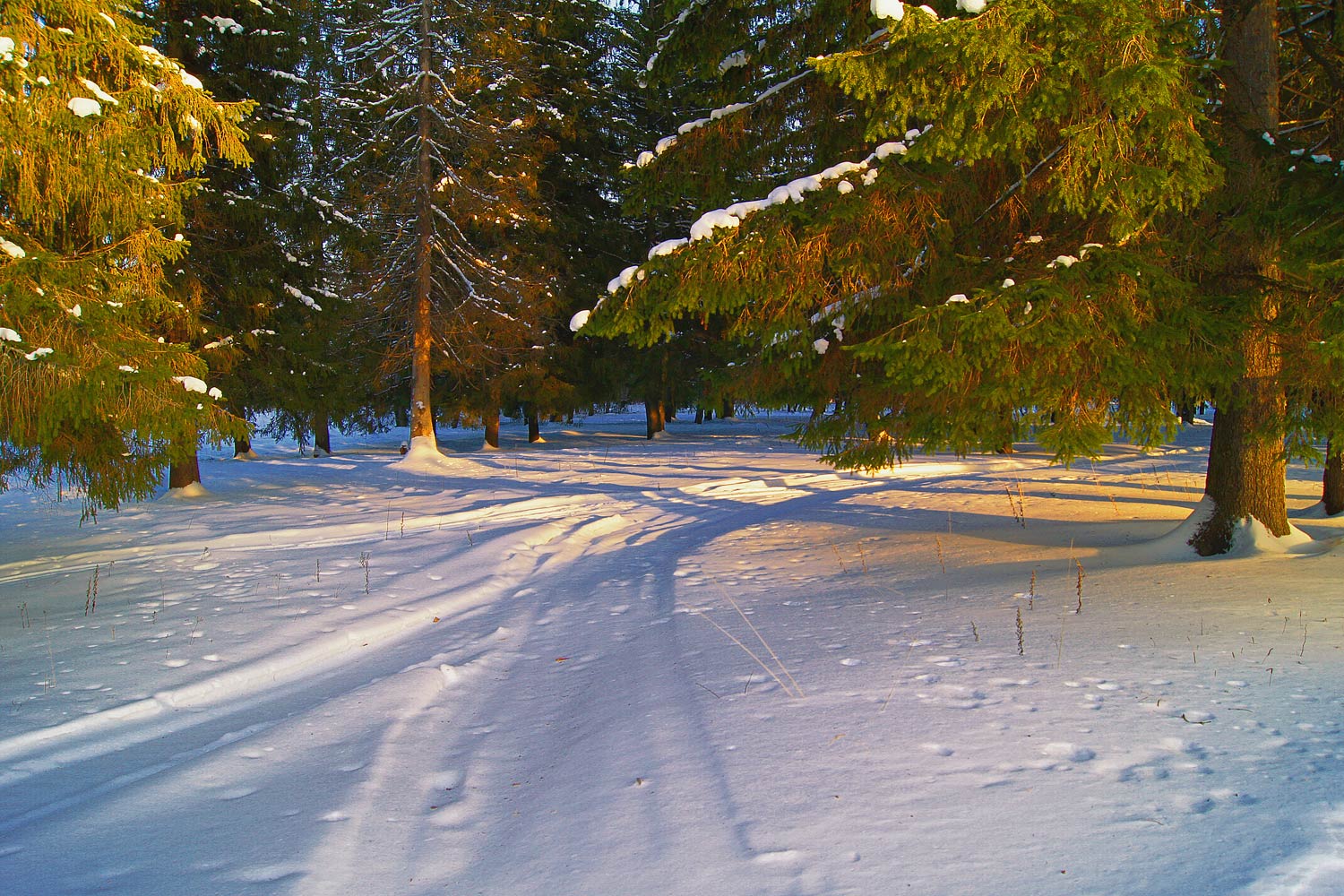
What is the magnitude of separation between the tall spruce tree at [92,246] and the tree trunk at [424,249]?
13831 mm

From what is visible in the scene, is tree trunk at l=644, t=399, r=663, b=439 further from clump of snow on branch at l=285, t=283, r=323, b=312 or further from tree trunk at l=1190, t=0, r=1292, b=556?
tree trunk at l=1190, t=0, r=1292, b=556

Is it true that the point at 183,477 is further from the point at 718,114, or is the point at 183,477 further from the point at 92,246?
the point at 718,114

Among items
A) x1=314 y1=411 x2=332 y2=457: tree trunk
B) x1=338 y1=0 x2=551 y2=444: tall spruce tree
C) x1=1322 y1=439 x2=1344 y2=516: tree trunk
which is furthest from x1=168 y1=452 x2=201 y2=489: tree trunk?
x1=1322 y1=439 x2=1344 y2=516: tree trunk

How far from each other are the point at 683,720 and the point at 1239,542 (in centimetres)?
639

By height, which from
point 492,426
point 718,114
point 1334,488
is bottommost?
point 1334,488

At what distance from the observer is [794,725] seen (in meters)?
3.98

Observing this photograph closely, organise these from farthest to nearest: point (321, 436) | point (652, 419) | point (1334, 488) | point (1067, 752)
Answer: point (652, 419) < point (321, 436) < point (1334, 488) < point (1067, 752)

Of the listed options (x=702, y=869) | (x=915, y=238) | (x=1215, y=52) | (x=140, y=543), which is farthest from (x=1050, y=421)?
(x=140, y=543)

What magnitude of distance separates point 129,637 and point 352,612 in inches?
63.9

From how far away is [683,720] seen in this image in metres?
4.22

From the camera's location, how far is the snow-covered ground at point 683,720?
9.45 ft

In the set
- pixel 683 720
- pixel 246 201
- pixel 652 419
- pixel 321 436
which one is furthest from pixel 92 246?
pixel 652 419

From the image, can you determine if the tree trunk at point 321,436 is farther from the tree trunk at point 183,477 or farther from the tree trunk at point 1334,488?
the tree trunk at point 1334,488

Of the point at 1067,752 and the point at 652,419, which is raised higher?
the point at 652,419
